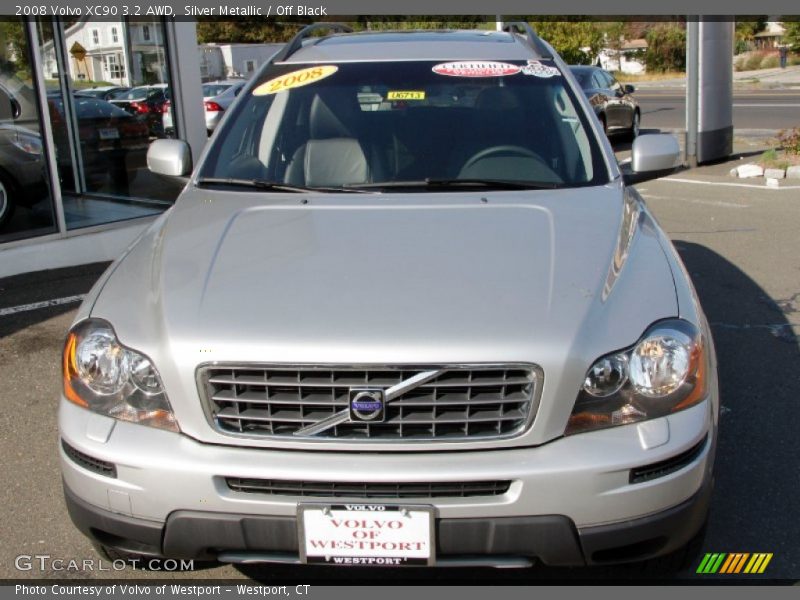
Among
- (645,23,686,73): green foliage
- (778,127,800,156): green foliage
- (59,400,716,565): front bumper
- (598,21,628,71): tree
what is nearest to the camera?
(59,400,716,565): front bumper

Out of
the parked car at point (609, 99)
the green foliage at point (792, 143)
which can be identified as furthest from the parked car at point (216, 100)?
the green foliage at point (792, 143)

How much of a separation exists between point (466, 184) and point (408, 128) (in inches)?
18.2

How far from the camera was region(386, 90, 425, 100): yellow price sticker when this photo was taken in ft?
13.0

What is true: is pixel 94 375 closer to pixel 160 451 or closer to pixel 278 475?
pixel 160 451

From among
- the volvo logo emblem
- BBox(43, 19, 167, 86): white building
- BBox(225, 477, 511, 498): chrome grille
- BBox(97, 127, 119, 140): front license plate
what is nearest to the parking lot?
BBox(225, 477, 511, 498): chrome grille

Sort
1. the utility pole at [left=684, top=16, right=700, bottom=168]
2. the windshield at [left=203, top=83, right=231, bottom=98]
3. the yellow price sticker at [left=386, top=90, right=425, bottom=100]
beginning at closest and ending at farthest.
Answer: the yellow price sticker at [left=386, top=90, right=425, bottom=100]
the utility pole at [left=684, top=16, right=700, bottom=168]
the windshield at [left=203, top=83, right=231, bottom=98]

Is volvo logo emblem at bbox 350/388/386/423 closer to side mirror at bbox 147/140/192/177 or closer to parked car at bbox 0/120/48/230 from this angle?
side mirror at bbox 147/140/192/177

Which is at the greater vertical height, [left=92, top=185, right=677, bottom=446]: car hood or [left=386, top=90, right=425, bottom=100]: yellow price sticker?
[left=386, top=90, right=425, bottom=100]: yellow price sticker

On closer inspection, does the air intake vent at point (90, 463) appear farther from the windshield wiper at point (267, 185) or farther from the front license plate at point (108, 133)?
the front license plate at point (108, 133)

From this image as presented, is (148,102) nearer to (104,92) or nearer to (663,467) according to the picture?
(104,92)

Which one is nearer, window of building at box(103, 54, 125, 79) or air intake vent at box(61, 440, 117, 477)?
air intake vent at box(61, 440, 117, 477)

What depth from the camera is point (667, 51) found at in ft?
176

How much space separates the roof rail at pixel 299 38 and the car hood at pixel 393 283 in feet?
4.14

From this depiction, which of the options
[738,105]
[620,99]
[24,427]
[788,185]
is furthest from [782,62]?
[24,427]
